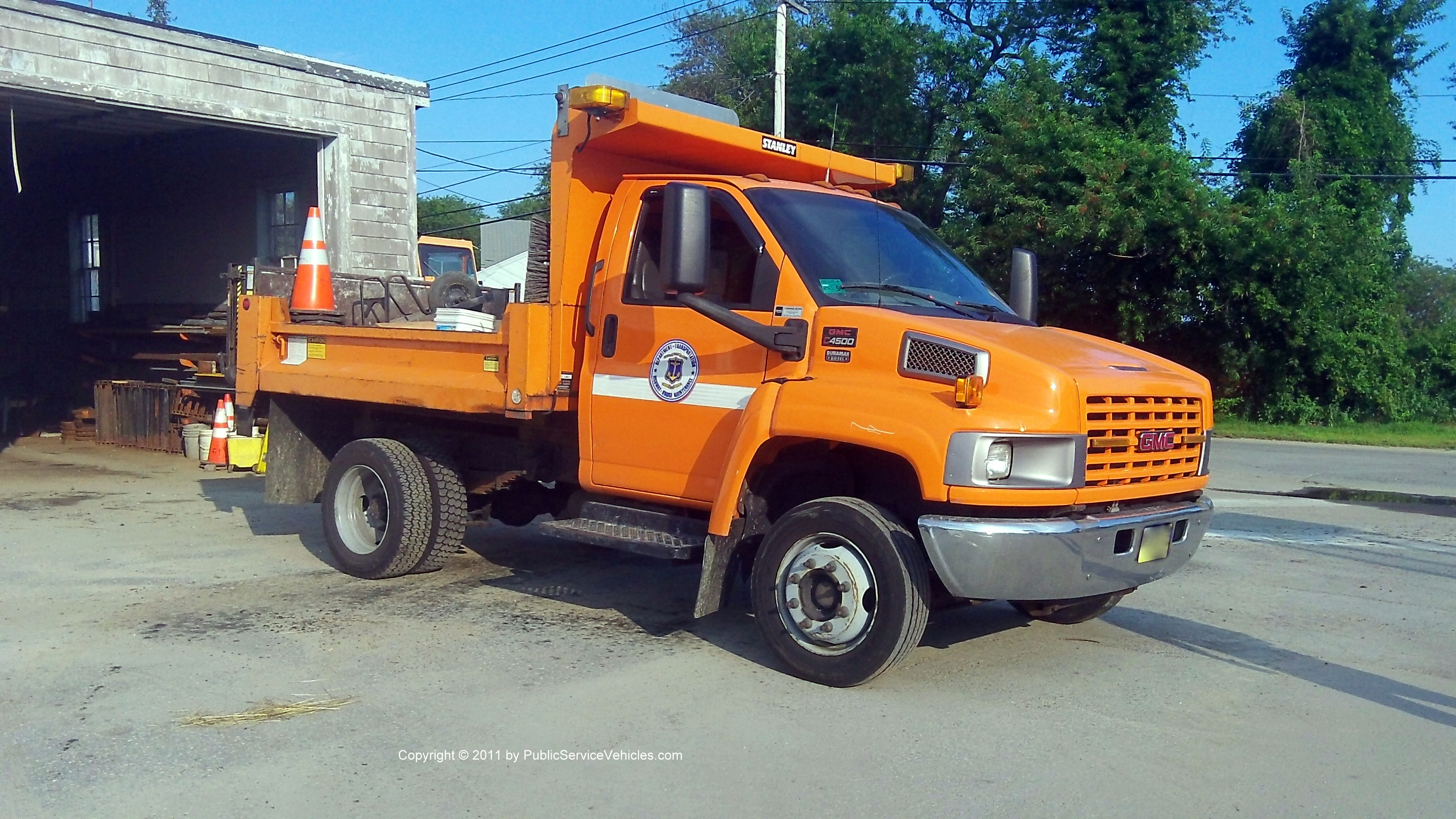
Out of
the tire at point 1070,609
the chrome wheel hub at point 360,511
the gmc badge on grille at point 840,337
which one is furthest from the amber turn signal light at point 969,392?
the chrome wheel hub at point 360,511

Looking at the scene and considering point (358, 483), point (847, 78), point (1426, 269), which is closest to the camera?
point (358, 483)

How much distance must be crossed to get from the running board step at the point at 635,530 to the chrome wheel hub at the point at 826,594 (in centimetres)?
63

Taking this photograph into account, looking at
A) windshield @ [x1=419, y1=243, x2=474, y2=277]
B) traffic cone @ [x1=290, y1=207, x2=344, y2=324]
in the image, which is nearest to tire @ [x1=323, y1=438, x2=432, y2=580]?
traffic cone @ [x1=290, y1=207, x2=344, y2=324]

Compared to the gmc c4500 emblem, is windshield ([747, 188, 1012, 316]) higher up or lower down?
higher up

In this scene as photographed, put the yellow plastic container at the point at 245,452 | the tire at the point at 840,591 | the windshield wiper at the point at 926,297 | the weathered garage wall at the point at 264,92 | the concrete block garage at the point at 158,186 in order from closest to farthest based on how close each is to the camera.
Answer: the tire at the point at 840,591 < the windshield wiper at the point at 926,297 < the weathered garage wall at the point at 264,92 < the concrete block garage at the point at 158,186 < the yellow plastic container at the point at 245,452

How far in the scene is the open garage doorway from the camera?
603 inches

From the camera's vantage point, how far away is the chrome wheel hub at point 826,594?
17.3ft

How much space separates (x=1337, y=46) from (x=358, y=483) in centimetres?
2863

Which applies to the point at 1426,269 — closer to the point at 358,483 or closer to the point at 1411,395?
the point at 1411,395

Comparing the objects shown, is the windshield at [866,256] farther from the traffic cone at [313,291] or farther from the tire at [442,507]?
the traffic cone at [313,291]

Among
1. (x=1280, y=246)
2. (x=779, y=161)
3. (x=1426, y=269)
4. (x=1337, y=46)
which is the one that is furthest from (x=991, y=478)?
(x=1426, y=269)

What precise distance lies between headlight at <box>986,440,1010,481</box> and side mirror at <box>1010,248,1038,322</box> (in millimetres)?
1921

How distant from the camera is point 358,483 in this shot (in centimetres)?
777

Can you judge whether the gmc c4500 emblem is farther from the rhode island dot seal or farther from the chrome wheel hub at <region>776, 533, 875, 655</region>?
the rhode island dot seal
